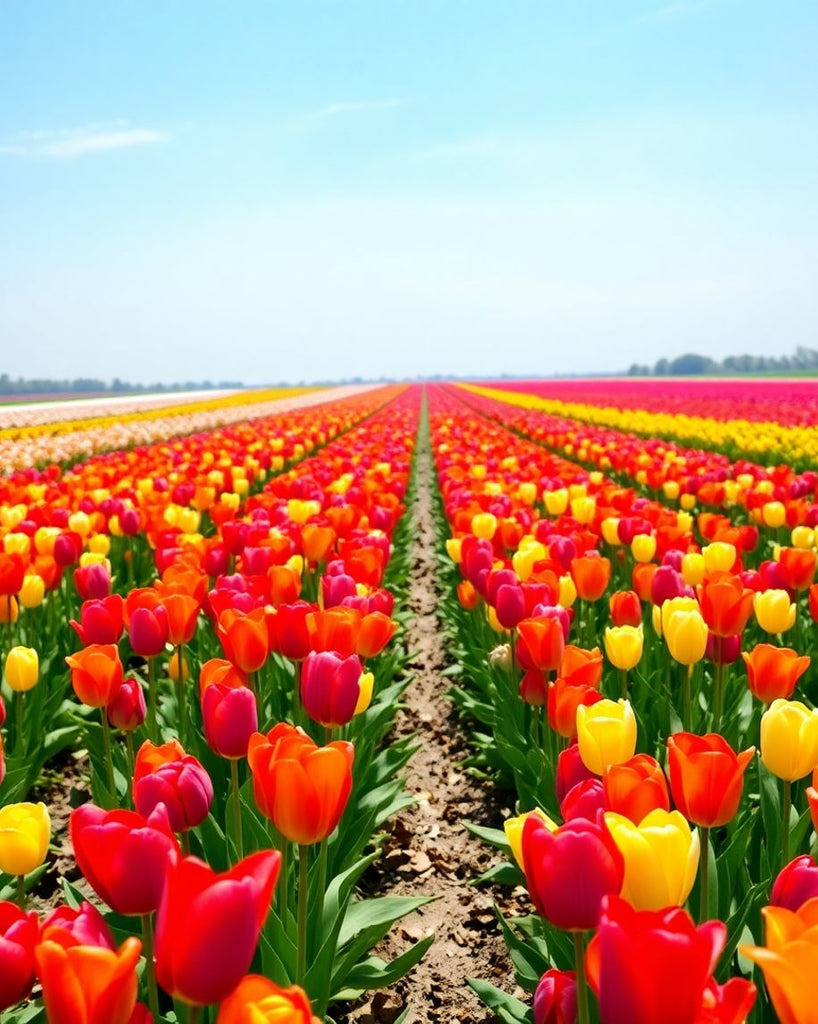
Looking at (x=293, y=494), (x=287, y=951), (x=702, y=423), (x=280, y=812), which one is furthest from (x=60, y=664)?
(x=702, y=423)

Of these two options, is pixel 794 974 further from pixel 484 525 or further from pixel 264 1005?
pixel 484 525

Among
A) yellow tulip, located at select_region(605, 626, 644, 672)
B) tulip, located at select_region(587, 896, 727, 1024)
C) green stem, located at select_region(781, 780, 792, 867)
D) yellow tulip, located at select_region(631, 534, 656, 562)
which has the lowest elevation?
green stem, located at select_region(781, 780, 792, 867)

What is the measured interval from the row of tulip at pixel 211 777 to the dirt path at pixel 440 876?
183 millimetres

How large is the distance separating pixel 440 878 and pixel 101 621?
1729mm

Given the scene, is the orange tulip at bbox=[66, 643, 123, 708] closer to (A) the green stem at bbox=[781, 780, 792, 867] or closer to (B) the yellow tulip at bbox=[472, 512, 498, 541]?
(A) the green stem at bbox=[781, 780, 792, 867]

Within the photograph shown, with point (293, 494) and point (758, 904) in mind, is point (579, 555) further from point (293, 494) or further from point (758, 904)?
point (293, 494)

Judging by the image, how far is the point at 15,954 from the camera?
124 centimetres

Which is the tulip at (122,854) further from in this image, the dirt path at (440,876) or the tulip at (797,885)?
the dirt path at (440,876)

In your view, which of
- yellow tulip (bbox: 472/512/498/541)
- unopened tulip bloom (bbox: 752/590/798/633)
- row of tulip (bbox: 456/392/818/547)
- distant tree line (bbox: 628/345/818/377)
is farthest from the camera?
distant tree line (bbox: 628/345/818/377)

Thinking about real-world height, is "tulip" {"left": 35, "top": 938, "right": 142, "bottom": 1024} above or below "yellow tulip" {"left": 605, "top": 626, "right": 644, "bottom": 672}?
above

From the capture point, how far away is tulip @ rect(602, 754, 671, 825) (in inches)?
57.5

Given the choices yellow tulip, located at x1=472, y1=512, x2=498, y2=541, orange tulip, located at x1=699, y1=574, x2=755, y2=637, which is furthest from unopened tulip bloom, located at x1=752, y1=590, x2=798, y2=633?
yellow tulip, located at x1=472, y1=512, x2=498, y2=541

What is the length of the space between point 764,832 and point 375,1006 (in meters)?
1.32

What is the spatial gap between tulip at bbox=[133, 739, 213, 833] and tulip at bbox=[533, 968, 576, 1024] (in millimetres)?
736
